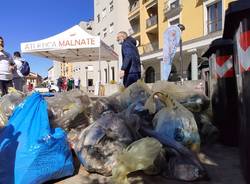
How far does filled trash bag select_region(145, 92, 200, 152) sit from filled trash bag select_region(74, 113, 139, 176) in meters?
0.37

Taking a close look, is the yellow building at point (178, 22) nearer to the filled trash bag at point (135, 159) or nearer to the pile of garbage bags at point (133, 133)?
the pile of garbage bags at point (133, 133)

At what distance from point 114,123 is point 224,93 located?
168 cm

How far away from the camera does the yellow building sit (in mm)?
22109

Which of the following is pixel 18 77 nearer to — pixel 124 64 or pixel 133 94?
pixel 124 64

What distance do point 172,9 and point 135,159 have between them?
25492mm

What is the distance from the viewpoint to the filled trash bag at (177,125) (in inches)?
149

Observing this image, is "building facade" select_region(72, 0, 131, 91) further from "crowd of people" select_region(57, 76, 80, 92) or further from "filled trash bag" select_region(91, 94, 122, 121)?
"filled trash bag" select_region(91, 94, 122, 121)

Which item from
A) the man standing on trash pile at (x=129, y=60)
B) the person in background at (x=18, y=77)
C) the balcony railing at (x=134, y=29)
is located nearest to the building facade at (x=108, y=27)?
the balcony railing at (x=134, y=29)

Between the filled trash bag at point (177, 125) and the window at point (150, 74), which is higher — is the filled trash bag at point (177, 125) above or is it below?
below

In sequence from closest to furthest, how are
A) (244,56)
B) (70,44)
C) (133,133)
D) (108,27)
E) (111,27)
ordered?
(244,56), (133,133), (70,44), (111,27), (108,27)

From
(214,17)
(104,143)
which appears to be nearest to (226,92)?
(104,143)

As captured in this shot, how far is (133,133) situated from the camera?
3680 millimetres

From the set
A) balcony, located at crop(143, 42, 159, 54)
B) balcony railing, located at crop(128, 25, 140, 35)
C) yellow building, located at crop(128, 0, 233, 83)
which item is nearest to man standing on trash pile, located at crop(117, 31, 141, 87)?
yellow building, located at crop(128, 0, 233, 83)

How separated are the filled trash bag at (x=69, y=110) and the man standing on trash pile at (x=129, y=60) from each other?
1.58m
